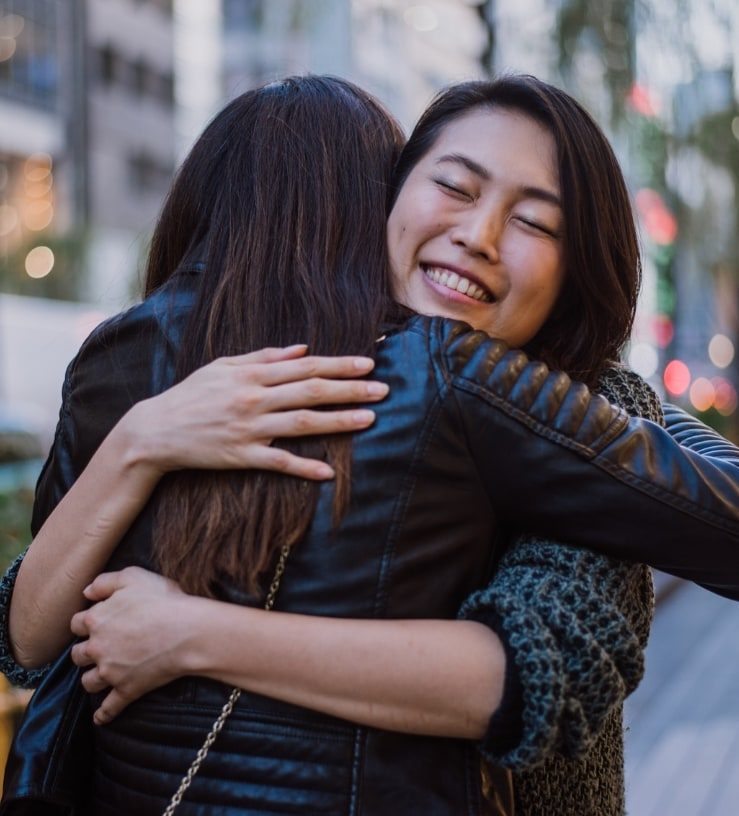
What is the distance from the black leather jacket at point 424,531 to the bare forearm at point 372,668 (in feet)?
0.10

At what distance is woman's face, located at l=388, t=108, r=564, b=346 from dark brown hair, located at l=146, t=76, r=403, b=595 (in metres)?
0.08

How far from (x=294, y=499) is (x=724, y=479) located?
0.70m

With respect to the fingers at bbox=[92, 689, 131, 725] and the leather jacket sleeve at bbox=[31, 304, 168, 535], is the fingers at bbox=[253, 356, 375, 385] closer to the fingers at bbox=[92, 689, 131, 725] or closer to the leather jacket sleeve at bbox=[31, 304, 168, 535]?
the leather jacket sleeve at bbox=[31, 304, 168, 535]

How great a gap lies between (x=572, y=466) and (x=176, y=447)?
0.60m

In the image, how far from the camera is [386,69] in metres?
44.1

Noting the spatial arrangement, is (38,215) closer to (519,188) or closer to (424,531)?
(519,188)

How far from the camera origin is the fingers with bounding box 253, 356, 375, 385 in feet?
5.66

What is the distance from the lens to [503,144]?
2.08m

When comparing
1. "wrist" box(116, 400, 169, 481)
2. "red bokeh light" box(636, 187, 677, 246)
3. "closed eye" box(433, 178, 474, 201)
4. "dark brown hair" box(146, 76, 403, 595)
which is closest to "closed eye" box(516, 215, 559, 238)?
"closed eye" box(433, 178, 474, 201)

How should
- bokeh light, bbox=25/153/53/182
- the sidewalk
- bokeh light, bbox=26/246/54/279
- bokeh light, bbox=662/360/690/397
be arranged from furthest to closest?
bokeh light, bbox=25/153/53/182
bokeh light, bbox=26/246/54/279
bokeh light, bbox=662/360/690/397
the sidewalk

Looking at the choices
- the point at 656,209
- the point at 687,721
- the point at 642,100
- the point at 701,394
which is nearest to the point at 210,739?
the point at 687,721

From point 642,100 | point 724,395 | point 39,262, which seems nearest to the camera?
point 642,100

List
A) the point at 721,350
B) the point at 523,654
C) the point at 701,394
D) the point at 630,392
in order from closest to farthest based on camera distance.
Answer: the point at 523,654
the point at 630,392
the point at 701,394
the point at 721,350

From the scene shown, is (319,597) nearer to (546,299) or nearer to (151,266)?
(546,299)
